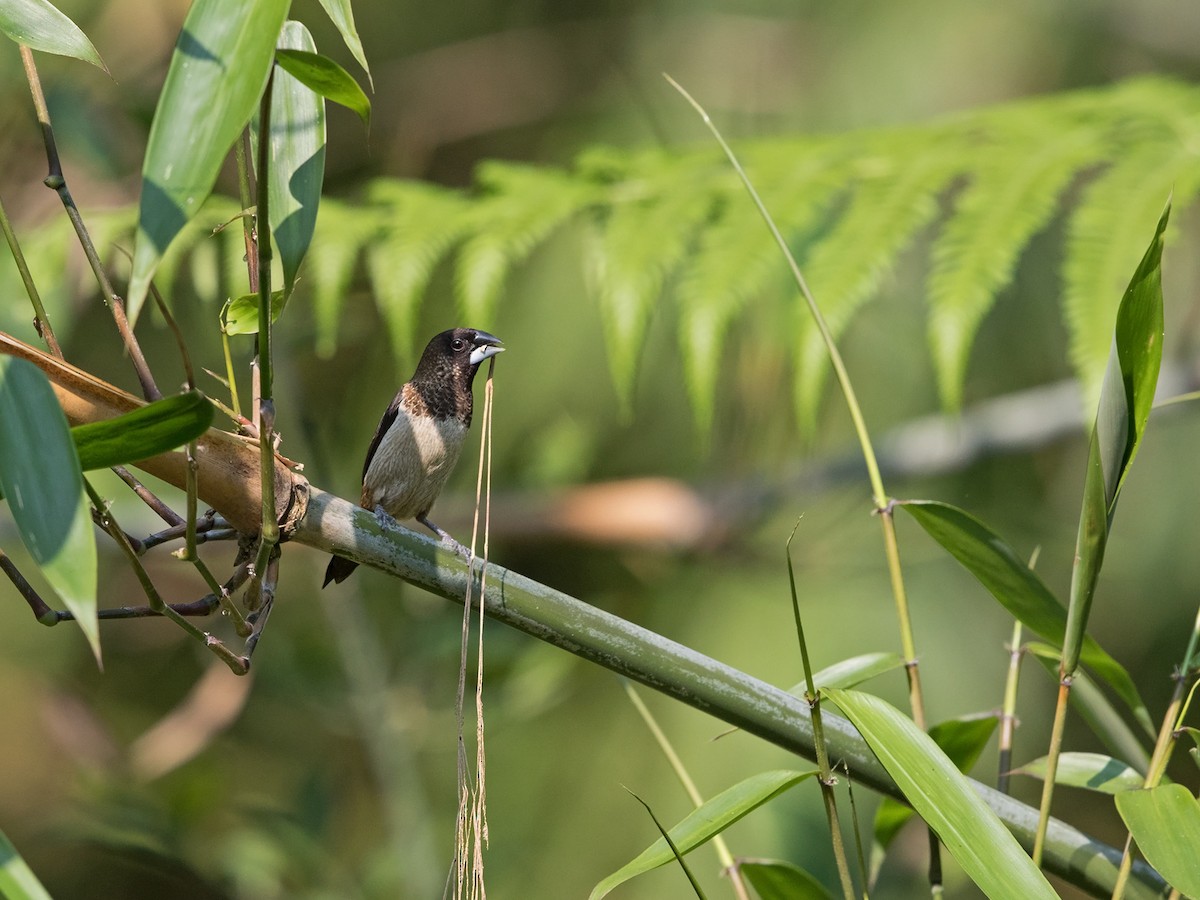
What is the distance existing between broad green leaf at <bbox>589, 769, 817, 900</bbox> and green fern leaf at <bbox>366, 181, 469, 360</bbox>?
1140 mm

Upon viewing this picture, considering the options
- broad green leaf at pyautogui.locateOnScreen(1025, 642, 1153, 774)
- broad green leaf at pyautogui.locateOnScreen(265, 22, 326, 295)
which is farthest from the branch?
broad green leaf at pyautogui.locateOnScreen(1025, 642, 1153, 774)

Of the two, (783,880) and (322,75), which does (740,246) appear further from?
(322,75)

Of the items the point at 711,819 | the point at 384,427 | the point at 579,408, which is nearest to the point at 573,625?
the point at 711,819

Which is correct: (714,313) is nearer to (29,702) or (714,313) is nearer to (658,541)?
(658,541)

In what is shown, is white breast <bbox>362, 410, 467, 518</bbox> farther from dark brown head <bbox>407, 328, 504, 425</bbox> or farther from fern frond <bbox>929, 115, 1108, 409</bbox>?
fern frond <bbox>929, 115, 1108, 409</bbox>

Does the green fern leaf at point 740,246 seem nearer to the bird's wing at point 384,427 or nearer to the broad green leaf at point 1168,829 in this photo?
→ the bird's wing at point 384,427

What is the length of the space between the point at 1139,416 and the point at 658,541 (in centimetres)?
197

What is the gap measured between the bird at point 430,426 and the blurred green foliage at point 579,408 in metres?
0.42

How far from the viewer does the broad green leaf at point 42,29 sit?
669 mm

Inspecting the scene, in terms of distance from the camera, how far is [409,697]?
249cm

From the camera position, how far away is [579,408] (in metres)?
3.15

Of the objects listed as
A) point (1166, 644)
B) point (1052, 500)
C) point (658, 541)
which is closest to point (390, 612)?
point (658, 541)

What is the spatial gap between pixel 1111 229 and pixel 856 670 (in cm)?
114

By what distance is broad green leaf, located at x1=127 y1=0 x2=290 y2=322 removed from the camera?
0.50 metres
